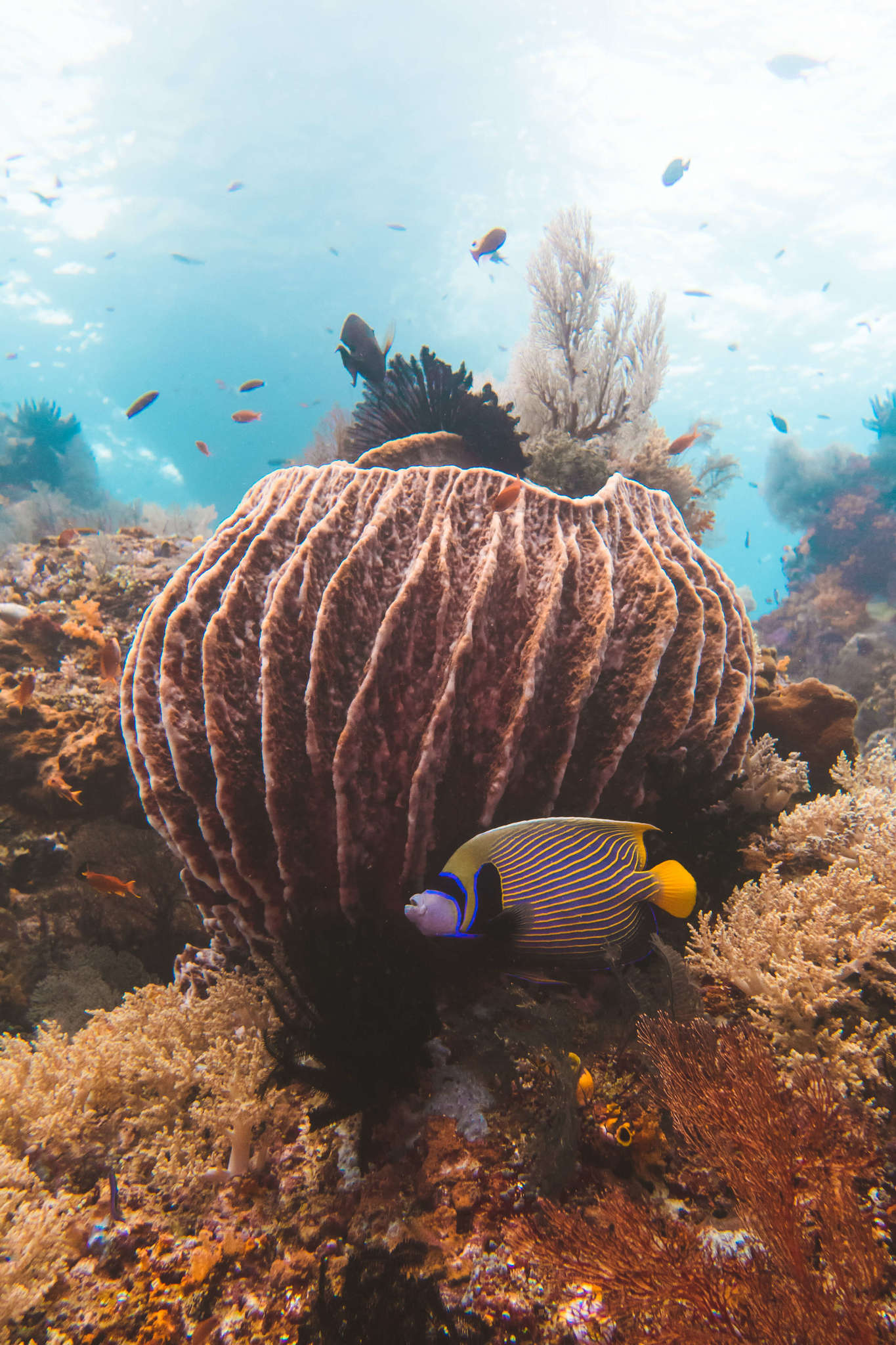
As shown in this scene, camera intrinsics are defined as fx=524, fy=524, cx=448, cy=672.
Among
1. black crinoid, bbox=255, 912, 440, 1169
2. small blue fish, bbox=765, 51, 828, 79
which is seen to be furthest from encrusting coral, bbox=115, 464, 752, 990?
small blue fish, bbox=765, 51, 828, 79

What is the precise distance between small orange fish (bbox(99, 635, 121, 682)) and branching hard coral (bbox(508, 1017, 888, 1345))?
448cm

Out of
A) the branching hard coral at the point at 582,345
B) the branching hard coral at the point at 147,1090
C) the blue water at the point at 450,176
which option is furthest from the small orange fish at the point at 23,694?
the blue water at the point at 450,176

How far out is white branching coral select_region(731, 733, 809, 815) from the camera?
291 centimetres

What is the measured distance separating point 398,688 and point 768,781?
220 cm

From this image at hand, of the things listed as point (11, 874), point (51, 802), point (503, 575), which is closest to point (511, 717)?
point (503, 575)

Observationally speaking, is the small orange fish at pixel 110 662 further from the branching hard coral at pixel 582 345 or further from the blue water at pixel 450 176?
the blue water at pixel 450 176

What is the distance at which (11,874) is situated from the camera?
374 centimetres

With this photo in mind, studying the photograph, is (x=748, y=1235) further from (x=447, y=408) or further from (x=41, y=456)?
(x=41, y=456)

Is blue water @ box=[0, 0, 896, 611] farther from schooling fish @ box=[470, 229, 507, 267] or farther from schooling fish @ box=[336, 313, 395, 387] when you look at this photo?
schooling fish @ box=[336, 313, 395, 387]

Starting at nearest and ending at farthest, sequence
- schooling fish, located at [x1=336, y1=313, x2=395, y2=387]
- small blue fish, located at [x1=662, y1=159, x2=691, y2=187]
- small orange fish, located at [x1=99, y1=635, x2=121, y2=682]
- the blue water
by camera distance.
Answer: small orange fish, located at [x1=99, y1=635, x2=121, y2=682] → schooling fish, located at [x1=336, y1=313, x2=395, y2=387] → small blue fish, located at [x1=662, y1=159, x2=691, y2=187] → the blue water

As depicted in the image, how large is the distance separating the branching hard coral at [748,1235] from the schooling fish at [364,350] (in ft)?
18.1

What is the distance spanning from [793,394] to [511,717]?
72.1m

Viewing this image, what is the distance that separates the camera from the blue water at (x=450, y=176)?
117ft

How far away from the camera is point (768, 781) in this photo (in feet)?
9.75
